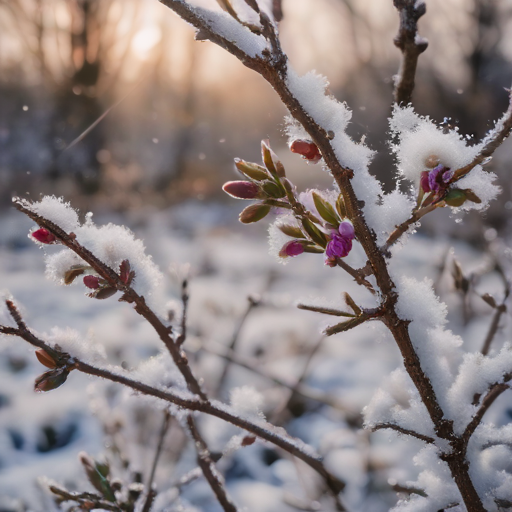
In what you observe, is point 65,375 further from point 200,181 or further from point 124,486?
point 200,181

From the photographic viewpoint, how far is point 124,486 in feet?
2.73

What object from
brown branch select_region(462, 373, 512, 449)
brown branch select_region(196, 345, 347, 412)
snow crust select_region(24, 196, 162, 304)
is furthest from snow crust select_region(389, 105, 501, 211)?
brown branch select_region(196, 345, 347, 412)

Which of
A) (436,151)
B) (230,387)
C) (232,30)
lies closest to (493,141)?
(436,151)

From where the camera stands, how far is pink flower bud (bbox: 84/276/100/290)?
560 mm

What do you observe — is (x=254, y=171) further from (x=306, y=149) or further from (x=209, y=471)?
(x=209, y=471)

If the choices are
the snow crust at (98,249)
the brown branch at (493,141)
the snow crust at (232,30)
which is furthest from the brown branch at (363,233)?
the snow crust at (98,249)

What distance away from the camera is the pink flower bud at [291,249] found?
523 mm

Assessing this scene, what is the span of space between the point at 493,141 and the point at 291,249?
238 millimetres

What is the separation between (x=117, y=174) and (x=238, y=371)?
721 centimetres

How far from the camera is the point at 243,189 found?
1.67ft

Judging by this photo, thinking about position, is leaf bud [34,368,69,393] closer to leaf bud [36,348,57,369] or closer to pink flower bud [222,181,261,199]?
leaf bud [36,348,57,369]

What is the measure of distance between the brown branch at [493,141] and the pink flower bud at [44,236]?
468 mm

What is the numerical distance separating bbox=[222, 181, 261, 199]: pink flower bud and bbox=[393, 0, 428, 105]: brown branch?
0.97ft

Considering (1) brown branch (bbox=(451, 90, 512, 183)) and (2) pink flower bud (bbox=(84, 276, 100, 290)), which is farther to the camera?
(2) pink flower bud (bbox=(84, 276, 100, 290))
